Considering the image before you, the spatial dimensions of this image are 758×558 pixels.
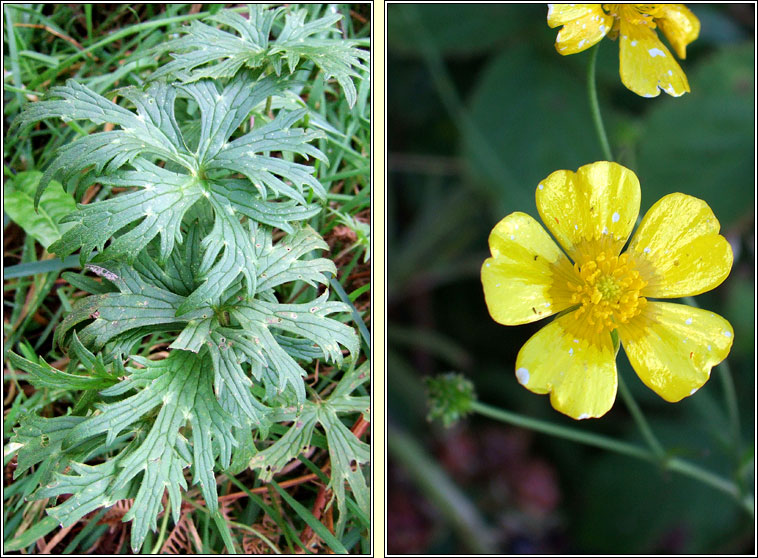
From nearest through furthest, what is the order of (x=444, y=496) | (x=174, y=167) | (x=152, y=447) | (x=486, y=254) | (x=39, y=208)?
(x=152, y=447) → (x=174, y=167) → (x=39, y=208) → (x=444, y=496) → (x=486, y=254)

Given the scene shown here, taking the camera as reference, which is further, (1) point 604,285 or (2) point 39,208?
(2) point 39,208

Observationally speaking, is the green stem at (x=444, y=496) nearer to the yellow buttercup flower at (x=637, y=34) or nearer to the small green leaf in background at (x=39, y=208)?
the small green leaf in background at (x=39, y=208)

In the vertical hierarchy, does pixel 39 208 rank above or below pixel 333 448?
above

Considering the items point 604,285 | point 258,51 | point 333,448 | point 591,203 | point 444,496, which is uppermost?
point 258,51

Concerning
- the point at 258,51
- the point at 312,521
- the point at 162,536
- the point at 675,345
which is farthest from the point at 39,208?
the point at 675,345

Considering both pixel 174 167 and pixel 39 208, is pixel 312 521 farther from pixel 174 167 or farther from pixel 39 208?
pixel 39 208

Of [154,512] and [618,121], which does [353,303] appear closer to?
[154,512]

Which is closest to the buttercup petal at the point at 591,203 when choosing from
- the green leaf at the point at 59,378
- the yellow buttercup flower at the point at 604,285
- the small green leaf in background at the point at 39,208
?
the yellow buttercup flower at the point at 604,285

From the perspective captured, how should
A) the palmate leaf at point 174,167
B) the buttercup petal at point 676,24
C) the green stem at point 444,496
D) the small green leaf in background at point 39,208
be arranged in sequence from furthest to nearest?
the green stem at point 444,496 < the small green leaf in background at point 39,208 < the buttercup petal at point 676,24 < the palmate leaf at point 174,167
